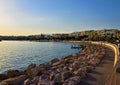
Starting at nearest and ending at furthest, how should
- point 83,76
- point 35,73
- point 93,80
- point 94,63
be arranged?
point 93,80
point 83,76
point 35,73
point 94,63

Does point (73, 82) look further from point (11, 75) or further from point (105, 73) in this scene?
point (11, 75)

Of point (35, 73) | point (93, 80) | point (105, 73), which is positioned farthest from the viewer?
point (35, 73)

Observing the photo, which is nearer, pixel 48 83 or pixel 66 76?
pixel 48 83

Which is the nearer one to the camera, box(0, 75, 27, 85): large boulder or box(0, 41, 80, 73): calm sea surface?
box(0, 75, 27, 85): large boulder

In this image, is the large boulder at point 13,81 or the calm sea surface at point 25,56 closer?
the large boulder at point 13,81

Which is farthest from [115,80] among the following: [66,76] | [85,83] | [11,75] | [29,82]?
[11,75]

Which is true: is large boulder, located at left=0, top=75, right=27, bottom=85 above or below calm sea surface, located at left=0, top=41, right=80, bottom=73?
above

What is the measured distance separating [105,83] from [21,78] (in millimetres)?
5499

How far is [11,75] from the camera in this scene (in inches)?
698

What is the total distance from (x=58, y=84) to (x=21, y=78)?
3.41 meters

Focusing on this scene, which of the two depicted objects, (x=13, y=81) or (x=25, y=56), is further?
(x=25, y=56)

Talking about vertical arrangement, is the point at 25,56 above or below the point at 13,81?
below

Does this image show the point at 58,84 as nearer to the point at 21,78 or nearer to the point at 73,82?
the point at 73,82

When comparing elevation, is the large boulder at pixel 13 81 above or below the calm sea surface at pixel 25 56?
above
